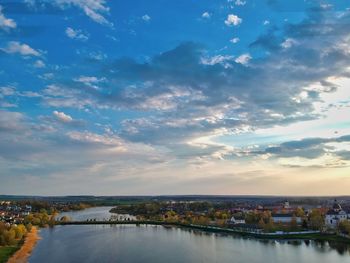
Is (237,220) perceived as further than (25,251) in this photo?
Yes

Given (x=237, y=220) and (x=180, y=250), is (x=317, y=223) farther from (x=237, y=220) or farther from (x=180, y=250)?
(x=180, y=250)

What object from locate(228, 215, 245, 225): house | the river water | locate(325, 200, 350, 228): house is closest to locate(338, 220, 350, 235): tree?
the river water

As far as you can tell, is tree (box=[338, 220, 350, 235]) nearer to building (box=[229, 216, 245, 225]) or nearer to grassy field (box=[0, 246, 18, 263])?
building (box=[229, 216, 245, 225])

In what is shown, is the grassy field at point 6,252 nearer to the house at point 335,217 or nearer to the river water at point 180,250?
the river water at point 180,250

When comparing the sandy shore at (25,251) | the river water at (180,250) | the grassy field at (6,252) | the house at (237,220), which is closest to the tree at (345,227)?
the river water at (180,250)

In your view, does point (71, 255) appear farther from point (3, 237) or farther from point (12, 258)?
point (3, 237)

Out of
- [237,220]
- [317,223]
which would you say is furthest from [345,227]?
[237,220]
